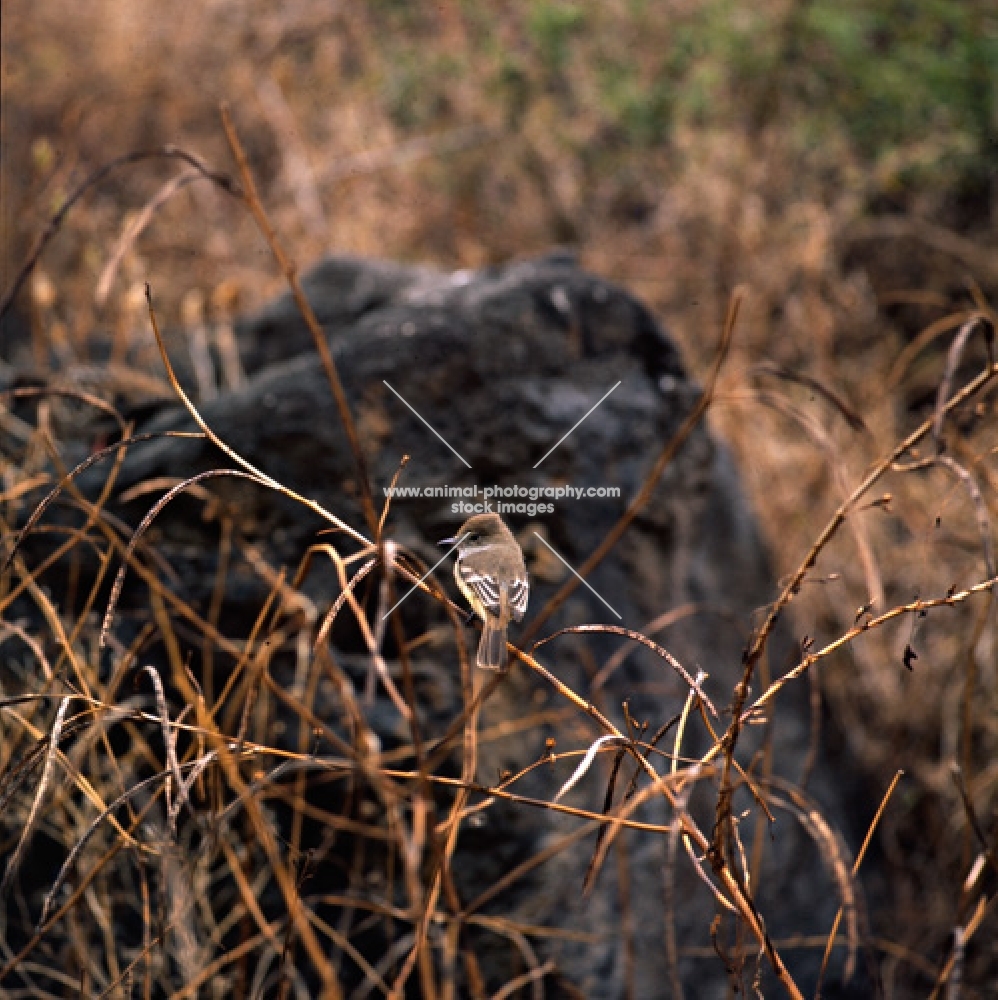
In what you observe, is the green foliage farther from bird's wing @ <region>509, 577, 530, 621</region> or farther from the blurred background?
bird's wing @ <region>509, 577, 530, 621</region>

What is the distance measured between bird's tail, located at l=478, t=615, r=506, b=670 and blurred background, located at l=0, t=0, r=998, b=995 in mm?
2305

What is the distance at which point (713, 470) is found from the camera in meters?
2.54

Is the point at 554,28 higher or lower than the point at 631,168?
higher

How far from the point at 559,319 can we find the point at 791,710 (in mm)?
995

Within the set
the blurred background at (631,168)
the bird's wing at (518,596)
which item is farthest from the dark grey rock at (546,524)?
the blurred background at (631,168)

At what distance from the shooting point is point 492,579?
95 centimetres

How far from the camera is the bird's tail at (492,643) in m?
0.95

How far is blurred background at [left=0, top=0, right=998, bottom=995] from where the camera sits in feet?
12.2

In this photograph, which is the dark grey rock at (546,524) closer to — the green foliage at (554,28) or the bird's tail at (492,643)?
the bird's tail at (492,643)

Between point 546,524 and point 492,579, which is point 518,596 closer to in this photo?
point 492,579

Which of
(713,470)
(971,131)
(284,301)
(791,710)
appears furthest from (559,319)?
(971,131)

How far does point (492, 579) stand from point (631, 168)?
14.2ft

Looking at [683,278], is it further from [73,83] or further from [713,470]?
[73,83]

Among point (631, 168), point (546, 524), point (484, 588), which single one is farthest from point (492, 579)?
point (631, 168)
